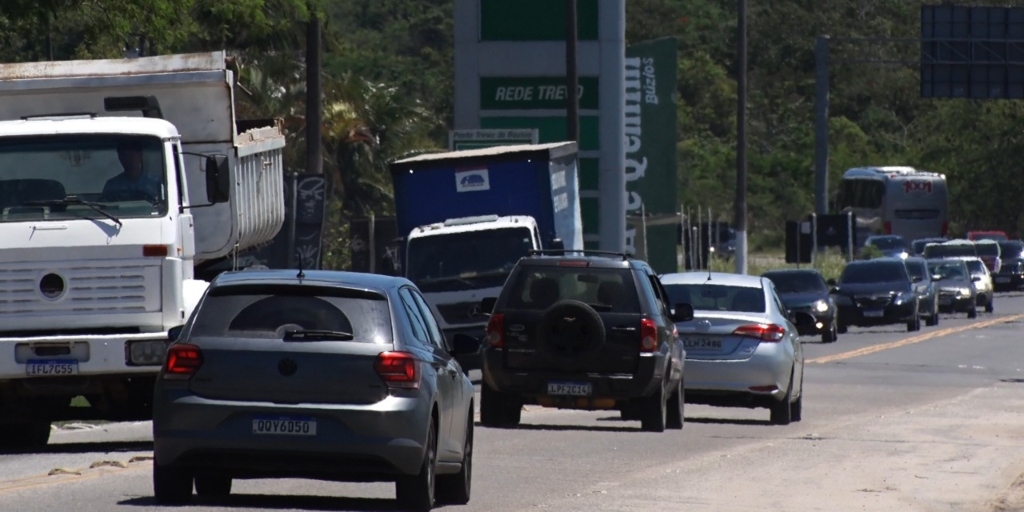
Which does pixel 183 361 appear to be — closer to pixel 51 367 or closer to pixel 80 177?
pixel 51 367

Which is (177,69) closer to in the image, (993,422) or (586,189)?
(993,422)

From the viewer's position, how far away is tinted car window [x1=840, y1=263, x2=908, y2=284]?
4510 cm

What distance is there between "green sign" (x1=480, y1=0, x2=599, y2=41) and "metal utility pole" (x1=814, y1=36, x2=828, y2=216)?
18.5 meters

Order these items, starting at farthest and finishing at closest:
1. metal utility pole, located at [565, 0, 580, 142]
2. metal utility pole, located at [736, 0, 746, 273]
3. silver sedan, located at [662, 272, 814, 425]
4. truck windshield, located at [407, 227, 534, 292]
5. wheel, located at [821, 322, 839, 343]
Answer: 1. metal utility pole, located at [736, 0, 746, 273]
2. wheel, located at [821, 322, 839, 343]
3. metal utility pole, located at [565, 0, 580, 142]
4. truck windshield, located at [407, 227, 534, 292]
5. silver sedan, located at [662, 272, 814, 425]

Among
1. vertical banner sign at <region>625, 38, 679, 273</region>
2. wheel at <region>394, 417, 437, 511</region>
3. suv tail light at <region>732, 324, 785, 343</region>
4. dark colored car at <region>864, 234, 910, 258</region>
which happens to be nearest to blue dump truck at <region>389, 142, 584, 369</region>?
suv tail light at <region>732, 324, 785, 343</region>

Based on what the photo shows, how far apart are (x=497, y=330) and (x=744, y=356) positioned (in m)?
3.09

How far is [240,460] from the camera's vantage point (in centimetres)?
1163

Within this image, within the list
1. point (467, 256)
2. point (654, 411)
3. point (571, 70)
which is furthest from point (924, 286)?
point (654, 411)

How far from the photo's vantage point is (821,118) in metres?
58.9

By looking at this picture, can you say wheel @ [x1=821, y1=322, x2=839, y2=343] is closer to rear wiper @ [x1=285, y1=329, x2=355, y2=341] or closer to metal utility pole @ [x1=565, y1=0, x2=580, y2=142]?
metal utility pole @ [x1=565, y1=0, x2=580, y2=142]

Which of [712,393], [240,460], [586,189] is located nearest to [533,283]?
[712,393]

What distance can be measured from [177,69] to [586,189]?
22.3m

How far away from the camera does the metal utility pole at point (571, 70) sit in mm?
37344

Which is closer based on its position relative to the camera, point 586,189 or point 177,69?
point 177,69
